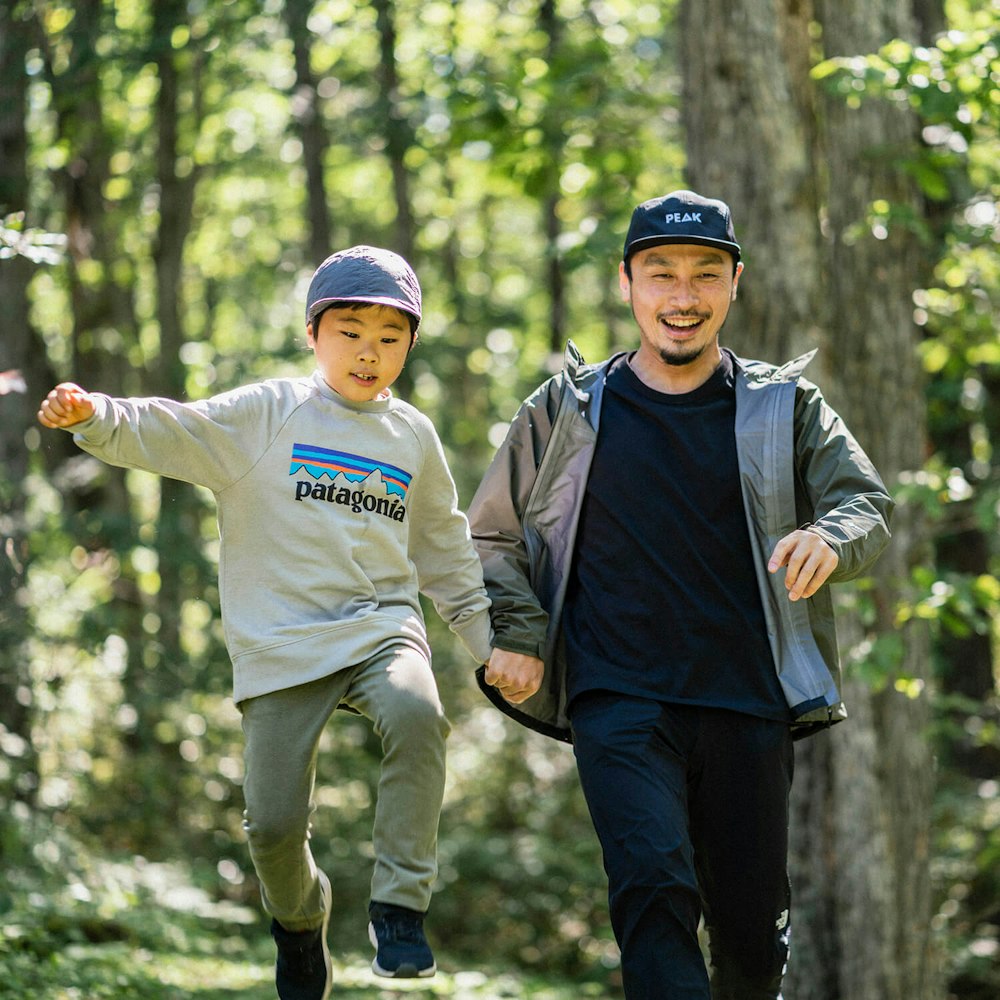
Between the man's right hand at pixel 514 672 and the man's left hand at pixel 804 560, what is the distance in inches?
34.0

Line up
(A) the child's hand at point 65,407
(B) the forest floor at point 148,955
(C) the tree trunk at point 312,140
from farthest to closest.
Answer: (C) the tree trunk at point 312,140, (B) the forest floor at point 148,955, (A) the child's hand at point 65,407

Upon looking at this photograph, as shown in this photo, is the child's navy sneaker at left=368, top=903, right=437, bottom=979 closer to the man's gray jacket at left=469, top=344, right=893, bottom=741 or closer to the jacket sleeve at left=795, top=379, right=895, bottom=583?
the man's gray jacket at left=469, top=344, right=893, bottom=741

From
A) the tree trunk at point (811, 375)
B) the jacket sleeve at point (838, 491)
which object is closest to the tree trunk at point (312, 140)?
the tree trunk at point (811, 375)

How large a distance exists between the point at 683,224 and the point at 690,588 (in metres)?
1.12

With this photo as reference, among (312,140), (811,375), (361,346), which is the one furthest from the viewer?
(312,140)

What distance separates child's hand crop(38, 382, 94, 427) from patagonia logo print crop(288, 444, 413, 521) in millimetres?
700

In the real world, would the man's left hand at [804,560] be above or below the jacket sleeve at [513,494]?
below

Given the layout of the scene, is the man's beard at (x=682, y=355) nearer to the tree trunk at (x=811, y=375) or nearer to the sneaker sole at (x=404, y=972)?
the sneaker sole at (x=404, y=972)

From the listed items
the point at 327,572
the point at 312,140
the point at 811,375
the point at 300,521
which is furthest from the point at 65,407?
the point at 312,140

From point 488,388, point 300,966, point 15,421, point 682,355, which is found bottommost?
point 300,966

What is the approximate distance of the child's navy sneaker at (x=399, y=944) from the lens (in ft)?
11.6

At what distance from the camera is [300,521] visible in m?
3.90

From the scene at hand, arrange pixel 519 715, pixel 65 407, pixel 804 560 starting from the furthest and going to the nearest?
pixel 519 715 < pixel 804 560 < pixel 65 407

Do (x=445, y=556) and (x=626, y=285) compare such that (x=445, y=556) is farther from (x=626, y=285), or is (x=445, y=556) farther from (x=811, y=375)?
(x=811, y=375)
